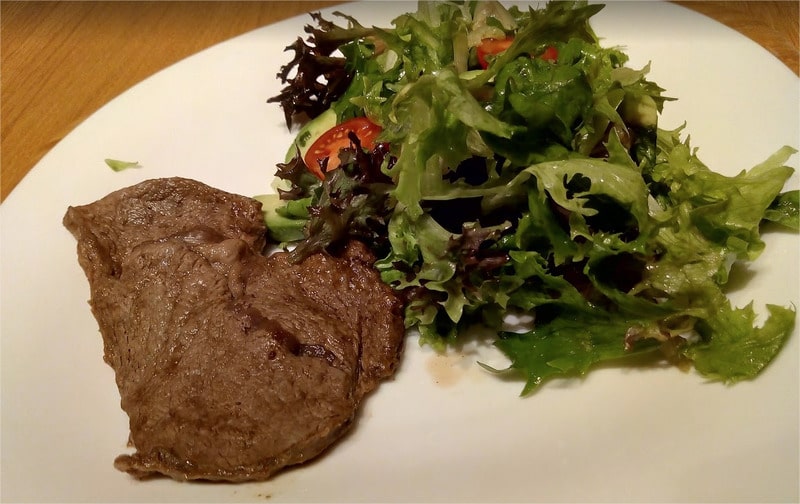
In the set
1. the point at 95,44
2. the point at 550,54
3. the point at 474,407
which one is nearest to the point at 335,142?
the point at 550,54

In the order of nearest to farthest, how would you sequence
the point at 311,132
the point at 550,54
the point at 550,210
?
the point at 550,210 < the point at 550,54 < the point at 311,132

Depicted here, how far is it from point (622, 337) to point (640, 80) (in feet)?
3.72

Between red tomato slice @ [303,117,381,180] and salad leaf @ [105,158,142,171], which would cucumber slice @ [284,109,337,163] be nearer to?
red tomato slice @ [303,117,381,180]

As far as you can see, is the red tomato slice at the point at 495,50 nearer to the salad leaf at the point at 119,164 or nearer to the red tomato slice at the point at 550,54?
the red tomato slice at the point at 550,54

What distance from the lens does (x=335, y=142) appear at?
3000 mm

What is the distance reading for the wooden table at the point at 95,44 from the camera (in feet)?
12.4

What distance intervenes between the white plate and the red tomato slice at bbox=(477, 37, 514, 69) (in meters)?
0.97

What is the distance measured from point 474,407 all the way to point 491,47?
1587 mm

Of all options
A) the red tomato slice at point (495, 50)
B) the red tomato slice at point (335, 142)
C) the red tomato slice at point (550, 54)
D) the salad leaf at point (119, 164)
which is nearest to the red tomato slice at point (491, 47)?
the red tomato slice at point (495, 50)

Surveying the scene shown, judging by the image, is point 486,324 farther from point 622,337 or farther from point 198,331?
point 198,331

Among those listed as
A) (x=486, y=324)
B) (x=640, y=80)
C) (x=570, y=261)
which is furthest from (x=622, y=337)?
(x=640, y=80)

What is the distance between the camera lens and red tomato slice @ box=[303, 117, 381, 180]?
2916 millimetres

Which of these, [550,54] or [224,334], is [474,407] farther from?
[550,54]

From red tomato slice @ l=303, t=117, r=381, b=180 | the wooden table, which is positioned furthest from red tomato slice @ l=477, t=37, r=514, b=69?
the wooden table
